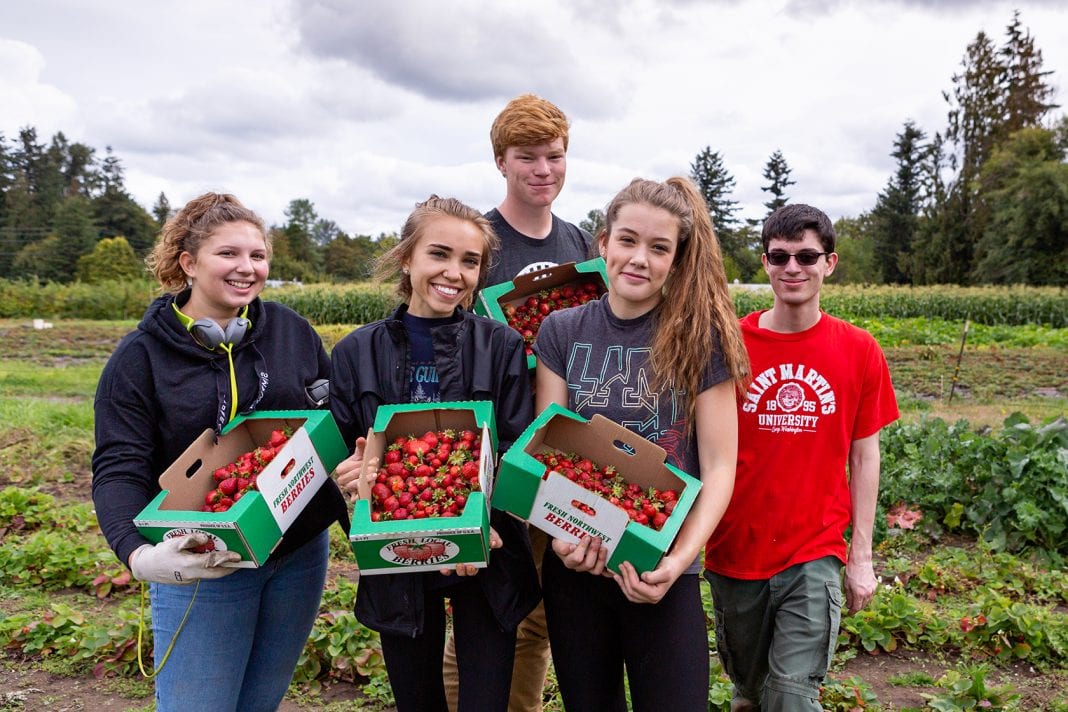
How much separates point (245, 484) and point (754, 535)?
1613 millimetres

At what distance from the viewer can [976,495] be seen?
526cm

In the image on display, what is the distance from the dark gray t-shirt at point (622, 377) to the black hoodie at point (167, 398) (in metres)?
0.85

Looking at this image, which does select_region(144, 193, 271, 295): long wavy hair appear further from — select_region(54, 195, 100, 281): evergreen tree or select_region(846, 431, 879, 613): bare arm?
select_region(54, 195, 100, 281): evergreen tree

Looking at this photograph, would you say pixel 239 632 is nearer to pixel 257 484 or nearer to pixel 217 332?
pixel 257 484

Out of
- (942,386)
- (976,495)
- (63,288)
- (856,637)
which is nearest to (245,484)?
(856,637)

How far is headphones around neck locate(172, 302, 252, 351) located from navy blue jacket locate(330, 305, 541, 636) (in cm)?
29

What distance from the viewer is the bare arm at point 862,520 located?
8.32ft

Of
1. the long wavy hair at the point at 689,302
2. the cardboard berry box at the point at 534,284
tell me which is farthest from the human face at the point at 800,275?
the cardboard berry box at the point at 534,284

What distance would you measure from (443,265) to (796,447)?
1.31 m

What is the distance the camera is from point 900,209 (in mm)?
47062

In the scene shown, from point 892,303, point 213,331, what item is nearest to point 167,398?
point 213,331

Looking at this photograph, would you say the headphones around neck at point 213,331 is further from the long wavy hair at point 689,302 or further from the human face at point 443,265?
the long wavy hair at point 689,302

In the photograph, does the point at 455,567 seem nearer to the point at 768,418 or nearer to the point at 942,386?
the point at 768,418

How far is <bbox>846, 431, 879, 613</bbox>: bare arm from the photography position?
8.32ft
